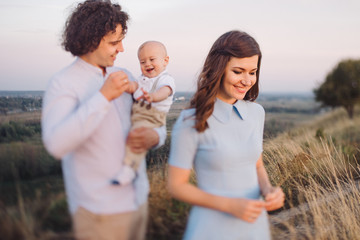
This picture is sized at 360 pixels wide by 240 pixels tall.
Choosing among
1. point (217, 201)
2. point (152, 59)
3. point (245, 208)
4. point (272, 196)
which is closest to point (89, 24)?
point (152, 59)

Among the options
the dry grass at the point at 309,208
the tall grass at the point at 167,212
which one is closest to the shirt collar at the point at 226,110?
the tall grass at the point at 167,212

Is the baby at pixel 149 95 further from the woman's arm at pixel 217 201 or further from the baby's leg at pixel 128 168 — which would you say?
the woman's arm at pixel 217 201

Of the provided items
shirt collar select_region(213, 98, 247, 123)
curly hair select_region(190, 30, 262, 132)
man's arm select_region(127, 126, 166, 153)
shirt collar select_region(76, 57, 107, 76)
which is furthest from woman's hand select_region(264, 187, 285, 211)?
shirt collar select_region(76, 57, 107, 76)

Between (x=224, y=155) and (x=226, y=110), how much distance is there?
349 mm

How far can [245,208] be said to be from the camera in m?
1.84

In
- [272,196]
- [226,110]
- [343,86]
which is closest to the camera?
[272,196]

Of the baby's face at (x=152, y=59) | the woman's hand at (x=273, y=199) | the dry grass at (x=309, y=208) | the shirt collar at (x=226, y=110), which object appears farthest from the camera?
the dry grass at (x=309, y=208)

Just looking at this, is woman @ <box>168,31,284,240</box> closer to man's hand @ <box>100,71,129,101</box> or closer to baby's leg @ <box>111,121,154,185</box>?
baby's leg @ <box>111,121,154,185</box>

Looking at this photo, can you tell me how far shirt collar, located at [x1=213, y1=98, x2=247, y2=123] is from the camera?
2.12m

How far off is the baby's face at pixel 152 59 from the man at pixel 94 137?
0.77 metres

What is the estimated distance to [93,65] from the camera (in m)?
1.91

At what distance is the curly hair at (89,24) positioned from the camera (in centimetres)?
188

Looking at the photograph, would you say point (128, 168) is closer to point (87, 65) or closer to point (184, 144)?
point (184, 144)

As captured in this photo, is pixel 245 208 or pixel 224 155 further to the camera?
pixel 224 155
